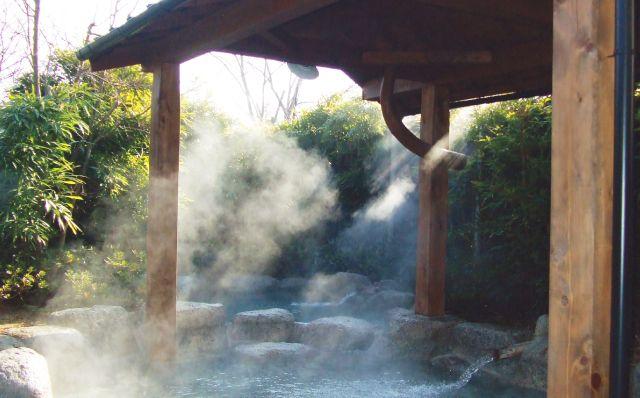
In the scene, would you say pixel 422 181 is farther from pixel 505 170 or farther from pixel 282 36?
pixel 282 36

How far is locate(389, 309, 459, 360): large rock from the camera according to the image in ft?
19.0

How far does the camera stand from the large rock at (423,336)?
19.0 feet

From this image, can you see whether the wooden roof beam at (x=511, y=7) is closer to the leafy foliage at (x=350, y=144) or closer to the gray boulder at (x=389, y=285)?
the gray boulder at (x=389, y=285)

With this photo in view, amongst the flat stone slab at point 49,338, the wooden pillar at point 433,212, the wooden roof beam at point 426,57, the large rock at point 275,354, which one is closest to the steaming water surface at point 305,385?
the large rock at point 275,354

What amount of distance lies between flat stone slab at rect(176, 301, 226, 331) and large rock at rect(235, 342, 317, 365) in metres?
0.40

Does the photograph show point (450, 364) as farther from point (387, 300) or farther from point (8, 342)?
point (8, 342)

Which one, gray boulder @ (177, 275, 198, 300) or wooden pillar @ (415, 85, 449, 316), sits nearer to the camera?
wooden pillar @ (415, 85, 449, 316)

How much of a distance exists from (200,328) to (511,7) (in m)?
4.24

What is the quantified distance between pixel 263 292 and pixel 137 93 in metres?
4.16

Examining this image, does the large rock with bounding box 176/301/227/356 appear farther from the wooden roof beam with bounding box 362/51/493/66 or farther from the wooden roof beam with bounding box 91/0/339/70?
the wooden roof beam with bounding box 362/51/493/66

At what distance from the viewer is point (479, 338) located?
5605 mm

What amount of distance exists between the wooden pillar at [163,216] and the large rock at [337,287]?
16.5 feet

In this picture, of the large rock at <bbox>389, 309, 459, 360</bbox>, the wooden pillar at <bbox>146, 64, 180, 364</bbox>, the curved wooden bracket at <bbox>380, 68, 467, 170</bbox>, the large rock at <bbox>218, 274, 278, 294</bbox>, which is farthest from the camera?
the large rock at <bbox>218, 274, 278, 294</bbox>

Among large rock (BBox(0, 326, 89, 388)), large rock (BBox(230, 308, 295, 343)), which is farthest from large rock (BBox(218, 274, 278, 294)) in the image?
large rock (BBox(0, 326, 89, 388))
